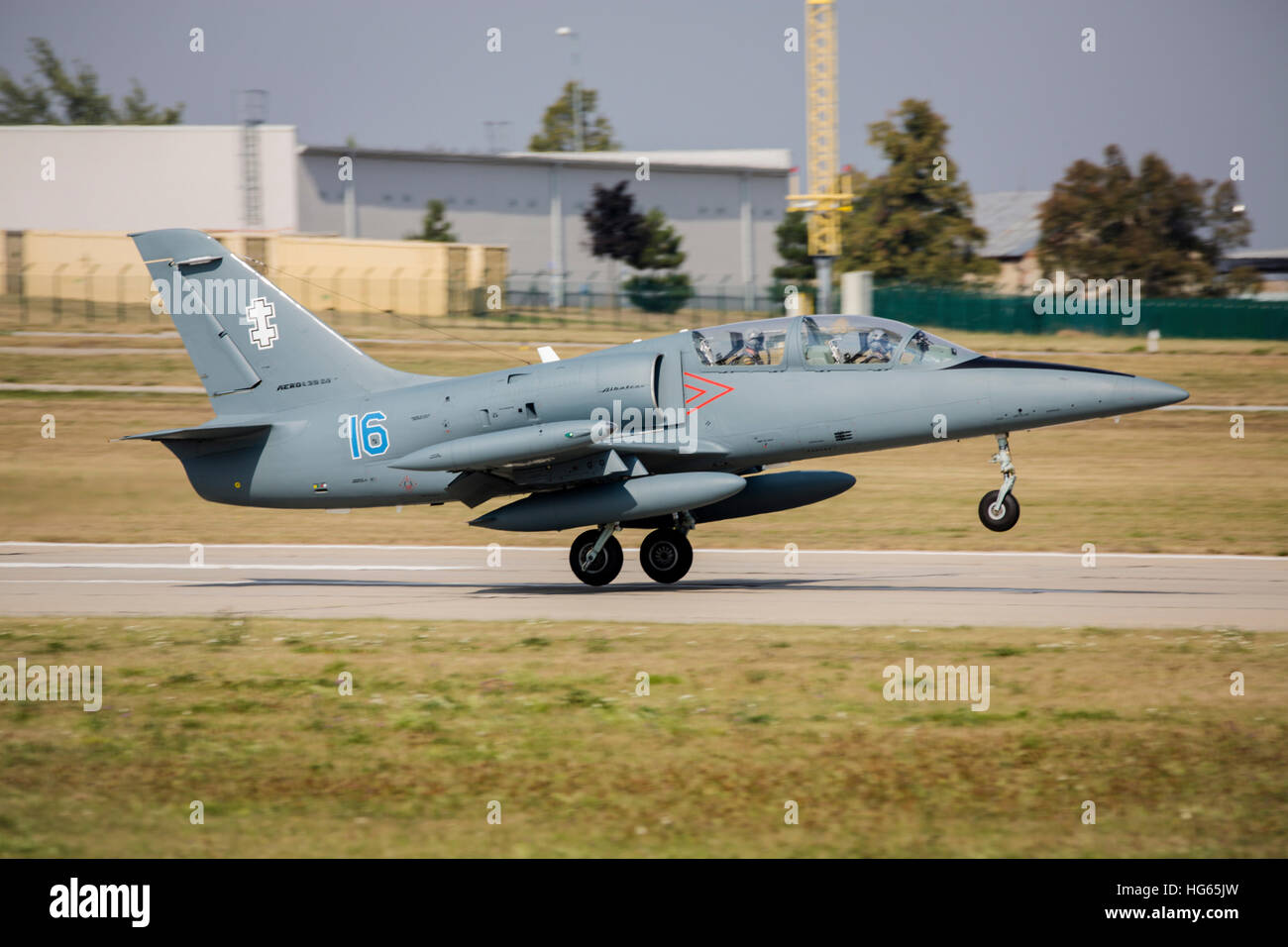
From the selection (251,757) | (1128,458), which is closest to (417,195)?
(1128,458)

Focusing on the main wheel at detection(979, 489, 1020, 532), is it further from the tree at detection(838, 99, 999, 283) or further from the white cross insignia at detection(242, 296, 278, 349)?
the tree at detection(838, 99, 999, 283)

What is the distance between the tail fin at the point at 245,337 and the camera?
58.0 feet

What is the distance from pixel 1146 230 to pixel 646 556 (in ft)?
223

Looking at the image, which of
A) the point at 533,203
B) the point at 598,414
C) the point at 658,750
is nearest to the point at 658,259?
the point at 533,203

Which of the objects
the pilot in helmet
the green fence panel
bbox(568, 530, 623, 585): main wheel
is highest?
the green fence panel

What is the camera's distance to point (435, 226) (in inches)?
3022

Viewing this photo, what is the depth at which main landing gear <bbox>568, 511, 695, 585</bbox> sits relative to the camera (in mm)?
16875

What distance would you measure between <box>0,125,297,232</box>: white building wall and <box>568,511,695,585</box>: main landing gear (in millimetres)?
58055

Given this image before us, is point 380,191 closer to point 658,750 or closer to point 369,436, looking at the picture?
point 369,436

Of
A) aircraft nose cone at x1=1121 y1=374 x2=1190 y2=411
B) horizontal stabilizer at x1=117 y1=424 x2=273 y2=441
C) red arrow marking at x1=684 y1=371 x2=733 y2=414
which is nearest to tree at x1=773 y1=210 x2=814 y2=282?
red arrow marking at x1=684 y1=371 x2=733 y2=414

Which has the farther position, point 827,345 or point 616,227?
point 616,227

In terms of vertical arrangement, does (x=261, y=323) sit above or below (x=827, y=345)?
above

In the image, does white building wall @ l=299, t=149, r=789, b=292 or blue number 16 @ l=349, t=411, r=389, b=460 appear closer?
blue number 16 @ l=349, t=411, r=389, b=460

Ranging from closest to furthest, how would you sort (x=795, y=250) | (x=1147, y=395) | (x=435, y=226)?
(x=1147, y=395) → (x=435, y=226) → (x=795, y=250)
